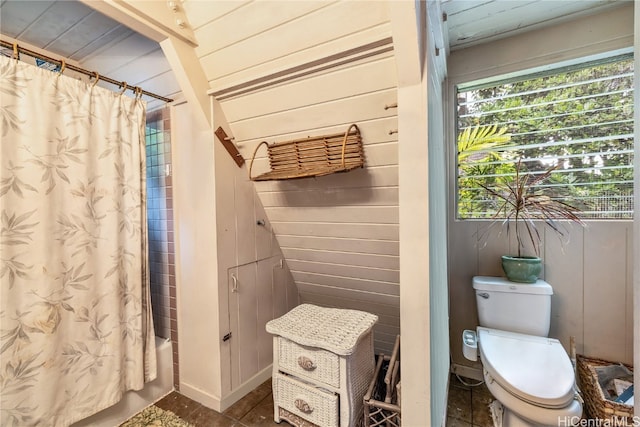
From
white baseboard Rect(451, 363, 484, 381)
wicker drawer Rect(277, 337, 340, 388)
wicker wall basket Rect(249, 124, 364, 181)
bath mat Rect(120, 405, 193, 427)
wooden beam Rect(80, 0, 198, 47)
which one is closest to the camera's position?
wooden beam Rect(80, 0, 198, 47)

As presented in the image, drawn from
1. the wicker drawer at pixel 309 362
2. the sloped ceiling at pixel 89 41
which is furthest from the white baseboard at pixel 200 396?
the sloped ceiling at pixel 89 41

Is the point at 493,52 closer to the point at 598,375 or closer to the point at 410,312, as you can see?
the point at 410,312

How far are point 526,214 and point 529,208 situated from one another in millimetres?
36

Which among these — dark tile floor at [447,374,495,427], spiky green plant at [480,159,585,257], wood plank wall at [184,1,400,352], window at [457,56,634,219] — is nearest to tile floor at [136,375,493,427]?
dark tile floor at [447,374,495,427]

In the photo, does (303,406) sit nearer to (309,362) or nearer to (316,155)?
(309,362)

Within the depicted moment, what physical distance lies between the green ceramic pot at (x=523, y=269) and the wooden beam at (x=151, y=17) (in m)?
1.88

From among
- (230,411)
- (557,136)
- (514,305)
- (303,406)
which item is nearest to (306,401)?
(303,406)

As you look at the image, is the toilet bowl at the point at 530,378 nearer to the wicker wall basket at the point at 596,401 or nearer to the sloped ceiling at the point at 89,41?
the wicker wall basket at the point at 596,401

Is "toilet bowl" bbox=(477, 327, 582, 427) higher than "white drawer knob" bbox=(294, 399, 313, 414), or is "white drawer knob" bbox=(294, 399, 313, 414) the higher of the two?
"toilet bowl" bbox=(477, 327, 582, 427)

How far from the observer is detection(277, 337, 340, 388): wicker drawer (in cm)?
122

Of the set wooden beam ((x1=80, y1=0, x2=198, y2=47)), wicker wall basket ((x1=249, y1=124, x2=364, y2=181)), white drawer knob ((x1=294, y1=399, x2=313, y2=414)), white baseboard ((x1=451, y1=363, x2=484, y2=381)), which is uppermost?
wooden beam ((x1=80, y1=0, x2=198, y2=47))

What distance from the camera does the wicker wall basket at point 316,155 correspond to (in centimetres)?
112

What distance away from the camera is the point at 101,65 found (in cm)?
148

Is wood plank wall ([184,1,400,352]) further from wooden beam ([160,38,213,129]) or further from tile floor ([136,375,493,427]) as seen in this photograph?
tile floor ([136,375,493,427])
